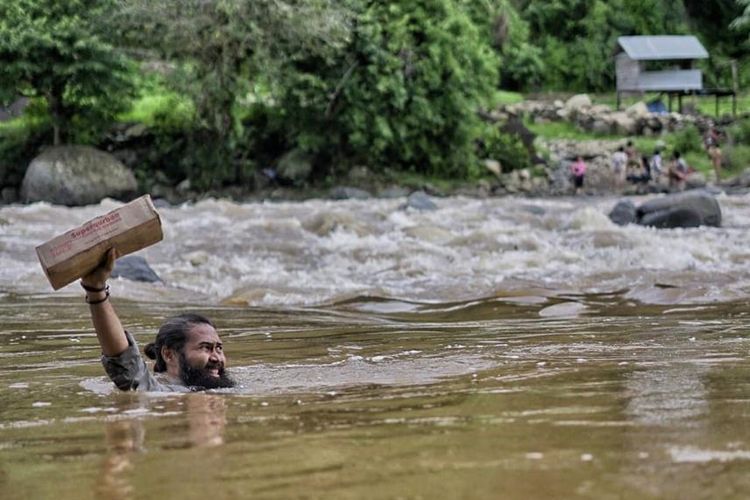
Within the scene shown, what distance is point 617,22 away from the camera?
152ft

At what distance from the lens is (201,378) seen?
539 cm

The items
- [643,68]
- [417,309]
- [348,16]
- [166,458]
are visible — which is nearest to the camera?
[166,458]

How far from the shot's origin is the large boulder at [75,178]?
2822 cm

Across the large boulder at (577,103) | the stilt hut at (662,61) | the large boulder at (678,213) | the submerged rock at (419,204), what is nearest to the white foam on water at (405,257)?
the large boulder at (678,213)

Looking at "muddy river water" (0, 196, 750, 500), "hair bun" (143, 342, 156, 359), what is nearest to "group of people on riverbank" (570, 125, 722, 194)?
"muddy river water" (0, 196, 750, 500)

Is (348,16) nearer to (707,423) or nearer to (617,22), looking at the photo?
(617,22)

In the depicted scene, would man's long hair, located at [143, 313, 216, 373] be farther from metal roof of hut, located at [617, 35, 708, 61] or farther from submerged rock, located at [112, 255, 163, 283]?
metal roof of hut, located at [617, 35, 708, 61]

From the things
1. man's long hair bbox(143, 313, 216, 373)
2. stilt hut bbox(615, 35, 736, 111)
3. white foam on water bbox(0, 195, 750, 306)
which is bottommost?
white foam on water bbox(0, 195, 750, 306)

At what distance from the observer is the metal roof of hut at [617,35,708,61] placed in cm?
3994

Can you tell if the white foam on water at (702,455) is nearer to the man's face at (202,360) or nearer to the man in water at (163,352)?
the man in water at (163,352)

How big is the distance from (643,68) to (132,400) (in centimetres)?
3859

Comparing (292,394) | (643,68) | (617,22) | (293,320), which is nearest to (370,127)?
(643,68)

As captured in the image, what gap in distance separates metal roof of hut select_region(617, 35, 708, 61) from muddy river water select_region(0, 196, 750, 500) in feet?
86.3

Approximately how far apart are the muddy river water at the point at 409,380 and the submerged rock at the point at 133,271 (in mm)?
267
